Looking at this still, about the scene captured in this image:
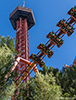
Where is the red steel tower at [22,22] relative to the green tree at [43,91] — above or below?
above

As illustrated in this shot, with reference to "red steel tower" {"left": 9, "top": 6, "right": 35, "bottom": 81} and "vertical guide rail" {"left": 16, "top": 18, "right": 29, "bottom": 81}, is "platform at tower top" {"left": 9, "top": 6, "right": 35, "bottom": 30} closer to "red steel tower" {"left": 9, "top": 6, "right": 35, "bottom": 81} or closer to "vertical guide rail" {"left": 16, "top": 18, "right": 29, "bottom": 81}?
"red steel tower" {"left": 9, "top": 6, "right": 35, "bottom": 81}

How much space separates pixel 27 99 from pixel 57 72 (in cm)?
784

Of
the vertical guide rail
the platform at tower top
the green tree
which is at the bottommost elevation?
the green tree

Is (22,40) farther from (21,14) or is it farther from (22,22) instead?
(21,14)

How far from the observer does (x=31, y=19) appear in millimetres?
43094

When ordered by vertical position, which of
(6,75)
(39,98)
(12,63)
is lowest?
(39,98)

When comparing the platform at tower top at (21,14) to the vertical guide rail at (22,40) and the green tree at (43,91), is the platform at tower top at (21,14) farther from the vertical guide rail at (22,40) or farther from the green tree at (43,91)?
the green tree at (43,91)

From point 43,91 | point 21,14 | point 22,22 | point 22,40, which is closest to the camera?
point 43,91

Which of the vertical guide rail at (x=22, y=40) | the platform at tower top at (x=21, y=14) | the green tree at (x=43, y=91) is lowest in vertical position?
the green tree at (x=43, y=91)

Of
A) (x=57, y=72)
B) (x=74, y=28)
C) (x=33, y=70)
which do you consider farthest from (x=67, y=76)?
(x=74, y=28)

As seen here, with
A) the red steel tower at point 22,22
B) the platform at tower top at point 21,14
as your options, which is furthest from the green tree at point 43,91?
the platform at tower top at point 21,14

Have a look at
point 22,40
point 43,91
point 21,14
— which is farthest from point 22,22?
point 43,91

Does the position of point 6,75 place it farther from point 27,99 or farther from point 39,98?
point 27,99

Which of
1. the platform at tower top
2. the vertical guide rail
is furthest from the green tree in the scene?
the platform at tower top
